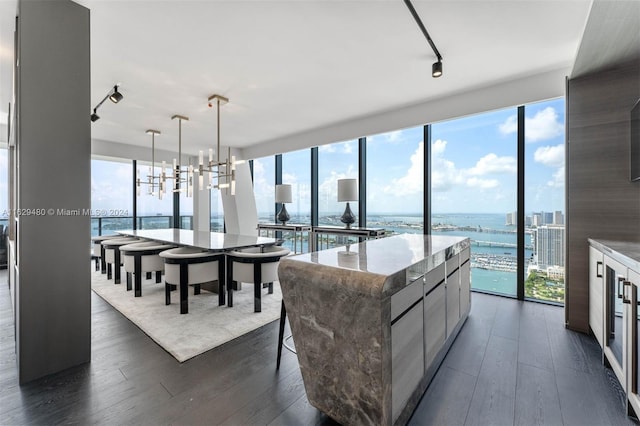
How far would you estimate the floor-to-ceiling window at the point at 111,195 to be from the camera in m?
6.60

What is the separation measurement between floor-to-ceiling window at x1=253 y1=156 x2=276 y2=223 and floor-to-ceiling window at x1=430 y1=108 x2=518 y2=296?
4.04 meters

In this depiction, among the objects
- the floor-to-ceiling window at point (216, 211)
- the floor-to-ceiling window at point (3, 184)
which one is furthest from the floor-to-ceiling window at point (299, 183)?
the floor-to-ceiling window at point (3, 184)

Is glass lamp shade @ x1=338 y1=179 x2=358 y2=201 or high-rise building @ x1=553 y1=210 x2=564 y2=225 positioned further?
glass lamp shade @ x1=338 y1=179 x2=358 y2=201

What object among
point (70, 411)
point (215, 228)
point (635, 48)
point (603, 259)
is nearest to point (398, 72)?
point (635, 48)

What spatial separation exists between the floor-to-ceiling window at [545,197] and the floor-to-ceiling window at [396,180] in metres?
1.40

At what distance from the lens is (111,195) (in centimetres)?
670

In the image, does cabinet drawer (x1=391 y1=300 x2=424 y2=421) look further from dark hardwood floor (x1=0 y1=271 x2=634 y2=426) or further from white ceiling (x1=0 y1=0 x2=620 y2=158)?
white ceiling (x1=0 y1=0 x2=620 y2=158)

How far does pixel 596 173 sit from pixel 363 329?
2.76 m

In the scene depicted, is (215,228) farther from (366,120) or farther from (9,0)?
(9,0)

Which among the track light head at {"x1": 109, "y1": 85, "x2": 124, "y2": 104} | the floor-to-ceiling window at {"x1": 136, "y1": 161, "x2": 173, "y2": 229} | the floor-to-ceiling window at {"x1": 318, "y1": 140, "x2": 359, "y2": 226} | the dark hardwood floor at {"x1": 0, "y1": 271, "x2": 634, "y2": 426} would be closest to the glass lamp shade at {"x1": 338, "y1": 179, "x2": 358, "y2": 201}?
the floor-to-ceiling window at {"x1": 318, "y1": 140, "x2": 359, "y2": 226}

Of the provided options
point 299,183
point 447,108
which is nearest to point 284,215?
point 299,183

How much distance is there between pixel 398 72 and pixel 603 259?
2.57 metres

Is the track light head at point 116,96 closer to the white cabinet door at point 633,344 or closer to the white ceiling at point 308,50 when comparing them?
the white ceiling at point 308,50

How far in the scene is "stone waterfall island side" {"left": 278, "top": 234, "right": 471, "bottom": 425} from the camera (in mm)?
1302
